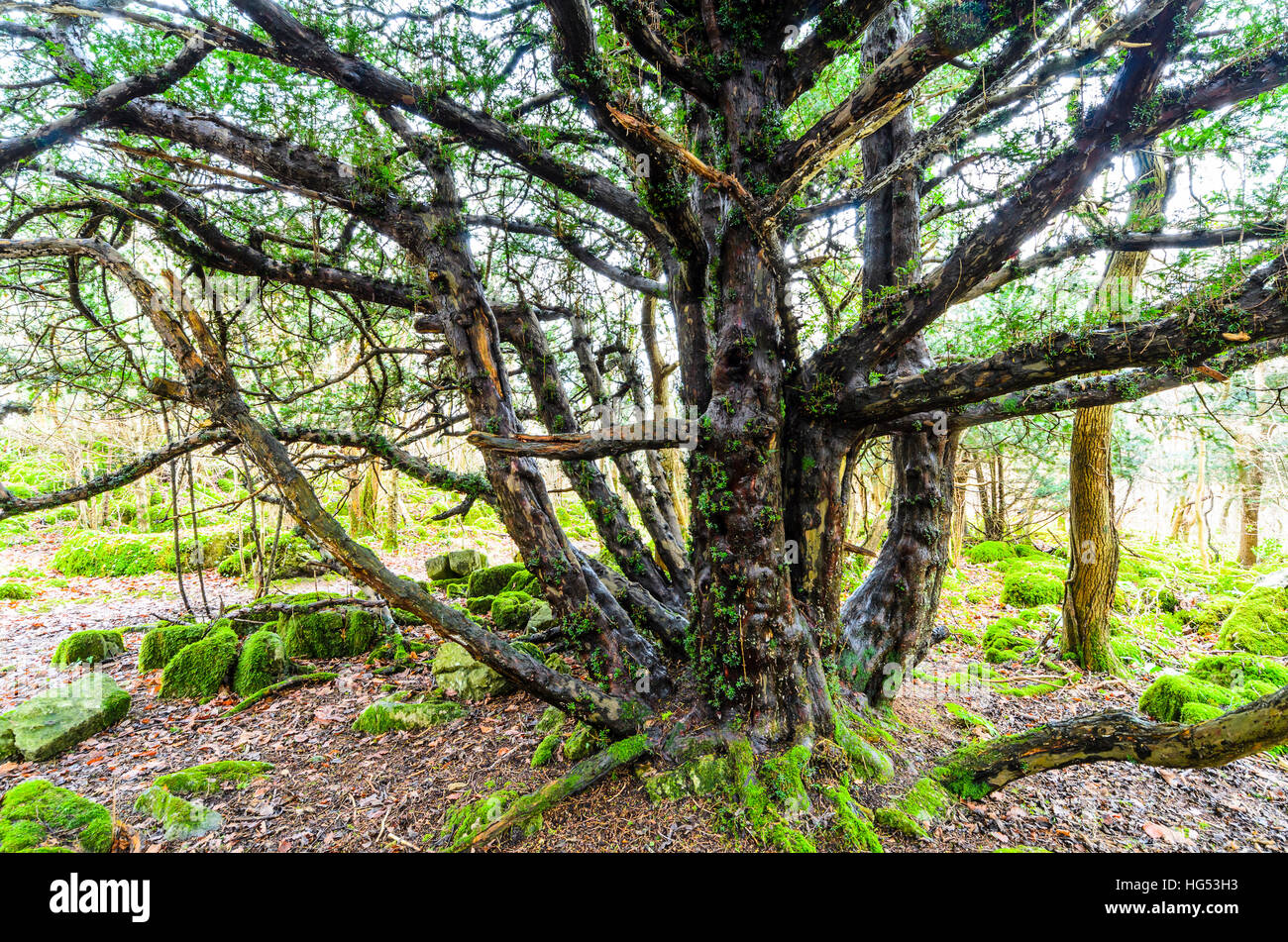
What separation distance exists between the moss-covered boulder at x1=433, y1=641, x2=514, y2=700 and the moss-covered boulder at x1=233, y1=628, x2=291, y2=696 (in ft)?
5.80

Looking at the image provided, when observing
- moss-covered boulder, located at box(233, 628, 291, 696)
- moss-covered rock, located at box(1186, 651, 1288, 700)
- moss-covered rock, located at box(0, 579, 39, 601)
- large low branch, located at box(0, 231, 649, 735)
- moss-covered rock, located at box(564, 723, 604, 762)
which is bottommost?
moss-covered rock, located at box(1186, 651, 1288, 700)

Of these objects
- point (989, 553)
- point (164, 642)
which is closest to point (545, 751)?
point (164, 642)

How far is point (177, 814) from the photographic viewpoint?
3.26 m

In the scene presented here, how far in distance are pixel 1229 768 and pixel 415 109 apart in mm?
8000

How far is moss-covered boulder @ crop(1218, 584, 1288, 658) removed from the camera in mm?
6102

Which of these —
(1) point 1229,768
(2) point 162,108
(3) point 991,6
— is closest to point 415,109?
(2) point 162,108

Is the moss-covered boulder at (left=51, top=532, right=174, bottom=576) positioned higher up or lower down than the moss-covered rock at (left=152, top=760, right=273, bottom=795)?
higher up

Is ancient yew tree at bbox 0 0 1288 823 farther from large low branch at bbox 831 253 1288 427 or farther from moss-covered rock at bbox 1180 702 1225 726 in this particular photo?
moss-covered rock at bbox 1180 702 1225 726

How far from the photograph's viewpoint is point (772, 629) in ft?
11.3

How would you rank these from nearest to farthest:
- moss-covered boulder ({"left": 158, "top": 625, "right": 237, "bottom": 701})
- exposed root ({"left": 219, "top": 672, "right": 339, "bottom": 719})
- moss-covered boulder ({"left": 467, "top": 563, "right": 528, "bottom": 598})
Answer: exposed root ({"left": 219, "top": 672, "right": 339, "bottom": 719}), moss-covered boulder ({"left": 158, "top": 625, "right": 237, "bottom": 701}), moss-covered boulder ({"left": 467, "top": 563, "right": 528, "bottom": 598})

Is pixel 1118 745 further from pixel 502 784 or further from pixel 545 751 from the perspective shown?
pixel 502 784

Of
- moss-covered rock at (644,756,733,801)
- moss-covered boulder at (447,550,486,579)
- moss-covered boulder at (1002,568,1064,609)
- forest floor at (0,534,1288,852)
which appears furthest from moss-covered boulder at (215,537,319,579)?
moss-covered boulder at (1002,568,1064,609)

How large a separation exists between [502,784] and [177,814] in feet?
6.64
